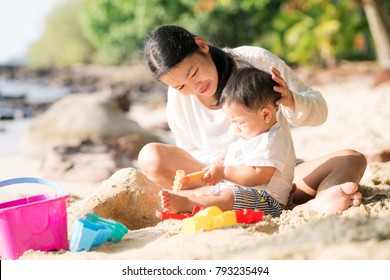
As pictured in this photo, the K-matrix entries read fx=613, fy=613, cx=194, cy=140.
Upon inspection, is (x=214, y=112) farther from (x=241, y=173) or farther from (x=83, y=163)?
(x=83, y=163)

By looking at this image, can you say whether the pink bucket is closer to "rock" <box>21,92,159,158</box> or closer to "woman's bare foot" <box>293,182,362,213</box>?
"woman's bare foot" <box>293,182,362,213</box>

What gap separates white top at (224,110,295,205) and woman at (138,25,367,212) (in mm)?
100

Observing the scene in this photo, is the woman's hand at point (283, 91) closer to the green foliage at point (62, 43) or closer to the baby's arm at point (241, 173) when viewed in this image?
the baby's arm at point (241, 173)

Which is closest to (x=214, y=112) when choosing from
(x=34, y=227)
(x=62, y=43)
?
(x=34, y=227)

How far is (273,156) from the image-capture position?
2.17 metres

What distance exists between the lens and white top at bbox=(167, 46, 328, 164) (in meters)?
2.31

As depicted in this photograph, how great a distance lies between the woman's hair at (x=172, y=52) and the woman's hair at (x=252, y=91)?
201mm

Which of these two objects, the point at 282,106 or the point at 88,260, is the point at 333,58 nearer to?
the point at 282,106

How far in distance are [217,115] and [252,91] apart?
45 centimetres

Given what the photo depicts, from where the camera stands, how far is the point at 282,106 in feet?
7.54

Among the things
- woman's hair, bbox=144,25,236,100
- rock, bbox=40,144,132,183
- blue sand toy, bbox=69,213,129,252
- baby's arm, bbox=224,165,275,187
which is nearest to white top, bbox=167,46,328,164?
woman's hair, bbox=144,25,236,100

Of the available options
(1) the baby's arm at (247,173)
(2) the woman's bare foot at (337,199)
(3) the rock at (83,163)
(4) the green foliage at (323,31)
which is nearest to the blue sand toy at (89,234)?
(1) the baby's arm at (247,173)

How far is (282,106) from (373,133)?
220 cm

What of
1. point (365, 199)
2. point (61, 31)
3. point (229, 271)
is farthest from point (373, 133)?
point (61, 31)
